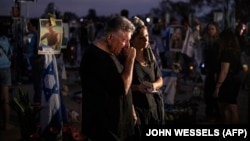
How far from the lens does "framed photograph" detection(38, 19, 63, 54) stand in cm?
633

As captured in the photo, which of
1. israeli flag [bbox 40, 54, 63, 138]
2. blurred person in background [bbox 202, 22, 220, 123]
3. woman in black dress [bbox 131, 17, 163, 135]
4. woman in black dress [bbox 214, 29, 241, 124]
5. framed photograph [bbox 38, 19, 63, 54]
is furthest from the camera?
blurred person in background [bbox 202, 22, 220, 123]

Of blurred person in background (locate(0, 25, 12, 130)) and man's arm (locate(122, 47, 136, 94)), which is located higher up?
man's arm (locate(122, 47, 136, 94))

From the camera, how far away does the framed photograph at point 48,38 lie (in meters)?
6.33

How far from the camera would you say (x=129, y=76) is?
3.62 metres

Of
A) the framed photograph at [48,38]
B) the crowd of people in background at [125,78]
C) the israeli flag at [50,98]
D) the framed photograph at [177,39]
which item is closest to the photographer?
the crowd of people in background at [125,78]

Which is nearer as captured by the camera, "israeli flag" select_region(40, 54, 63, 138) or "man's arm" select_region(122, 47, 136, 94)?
"man's arm" select_region(122, 47, 136, 94)

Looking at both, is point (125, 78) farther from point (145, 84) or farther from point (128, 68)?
point (145, 84)

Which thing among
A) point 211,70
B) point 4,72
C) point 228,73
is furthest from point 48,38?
point 211,70

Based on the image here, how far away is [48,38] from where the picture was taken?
20.9ft

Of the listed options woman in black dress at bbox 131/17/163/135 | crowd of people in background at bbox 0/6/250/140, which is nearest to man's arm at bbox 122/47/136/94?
crowd of people in background at bbox 0/6/250/140

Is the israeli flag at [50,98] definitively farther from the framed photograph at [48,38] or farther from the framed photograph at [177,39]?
the framed photograph at [177,39]

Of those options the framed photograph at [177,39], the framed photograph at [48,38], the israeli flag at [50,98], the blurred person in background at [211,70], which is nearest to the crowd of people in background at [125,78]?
the blurred person in background at [211,70]

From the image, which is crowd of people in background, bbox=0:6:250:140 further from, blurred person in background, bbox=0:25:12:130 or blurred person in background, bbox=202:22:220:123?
blurred person in background, bbox=0:25:12:130

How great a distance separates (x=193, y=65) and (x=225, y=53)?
722 centimetres
